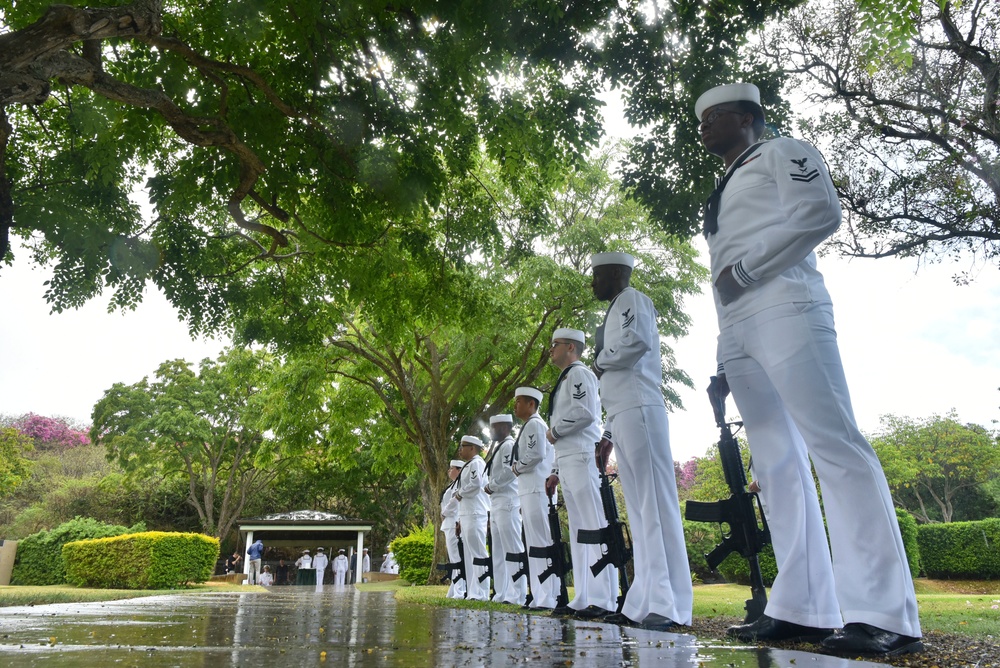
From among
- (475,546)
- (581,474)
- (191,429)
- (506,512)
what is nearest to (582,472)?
(581,474)

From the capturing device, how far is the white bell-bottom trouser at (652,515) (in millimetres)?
4707

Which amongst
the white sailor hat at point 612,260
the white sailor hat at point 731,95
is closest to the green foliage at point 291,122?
the white sailor hat at point 612,260

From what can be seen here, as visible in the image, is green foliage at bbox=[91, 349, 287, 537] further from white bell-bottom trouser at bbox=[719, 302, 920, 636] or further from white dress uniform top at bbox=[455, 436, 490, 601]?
white bell-bottom trouser at bbox=[719, 302, 920, 636]

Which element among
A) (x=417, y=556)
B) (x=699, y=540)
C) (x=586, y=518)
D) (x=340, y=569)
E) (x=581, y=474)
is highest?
(x=581, y=474)

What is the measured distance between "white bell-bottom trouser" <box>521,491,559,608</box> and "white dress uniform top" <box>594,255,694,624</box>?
2698 millimetres

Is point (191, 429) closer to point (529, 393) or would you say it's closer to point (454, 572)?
point (454, 572)

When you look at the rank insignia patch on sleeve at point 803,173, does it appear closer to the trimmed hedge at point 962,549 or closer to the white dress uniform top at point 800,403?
the white dress uniform top at point 800,403

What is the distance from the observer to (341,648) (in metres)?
3.13

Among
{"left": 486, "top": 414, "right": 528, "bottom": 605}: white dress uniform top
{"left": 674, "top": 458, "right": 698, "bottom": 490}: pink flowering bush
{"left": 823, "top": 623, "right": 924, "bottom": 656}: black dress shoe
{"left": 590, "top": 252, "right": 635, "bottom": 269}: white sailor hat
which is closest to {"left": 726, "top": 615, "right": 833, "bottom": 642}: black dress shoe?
{"left": 823, "top": 623, "right": 924, "bottom": 656}: black dress shoe

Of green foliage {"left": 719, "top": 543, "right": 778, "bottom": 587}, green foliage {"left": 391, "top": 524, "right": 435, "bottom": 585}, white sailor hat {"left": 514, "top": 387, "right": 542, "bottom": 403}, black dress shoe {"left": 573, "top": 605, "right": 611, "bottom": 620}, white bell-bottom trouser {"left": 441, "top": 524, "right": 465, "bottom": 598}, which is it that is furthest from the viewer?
green foliage {"left": 391, "top": 524, "right": 435, "bottom": 585}

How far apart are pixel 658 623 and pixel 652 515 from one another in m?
0.70

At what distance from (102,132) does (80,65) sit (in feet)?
7.36

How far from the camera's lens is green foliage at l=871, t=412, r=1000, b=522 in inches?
1364

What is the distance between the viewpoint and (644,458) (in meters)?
4.96
